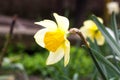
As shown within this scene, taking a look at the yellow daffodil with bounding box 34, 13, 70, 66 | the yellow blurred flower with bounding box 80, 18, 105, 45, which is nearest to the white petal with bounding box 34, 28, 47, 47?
the yellow daffodil with bounding box 34, 13, 70, 66

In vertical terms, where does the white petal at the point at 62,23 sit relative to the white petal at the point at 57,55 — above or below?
above

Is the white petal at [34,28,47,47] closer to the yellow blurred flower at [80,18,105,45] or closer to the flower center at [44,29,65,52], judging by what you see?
the flower center at [44,29,65,52]

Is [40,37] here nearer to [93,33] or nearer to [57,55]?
[57,55]

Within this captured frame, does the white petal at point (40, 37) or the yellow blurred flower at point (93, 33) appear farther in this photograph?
the yellow blurred flower at point (93, 33)

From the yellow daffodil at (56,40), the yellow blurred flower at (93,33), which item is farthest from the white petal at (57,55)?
the yellow blurred flower at (93,33)

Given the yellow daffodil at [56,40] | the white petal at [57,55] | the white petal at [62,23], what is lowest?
the white petal at [57,55]

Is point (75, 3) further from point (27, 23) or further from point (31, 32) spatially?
point (31, 32)

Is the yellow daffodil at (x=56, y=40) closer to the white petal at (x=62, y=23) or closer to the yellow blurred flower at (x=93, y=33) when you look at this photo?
the white petal at (x=62, y=23)

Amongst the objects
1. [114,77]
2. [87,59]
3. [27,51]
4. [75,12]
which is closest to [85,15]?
[75,12]
